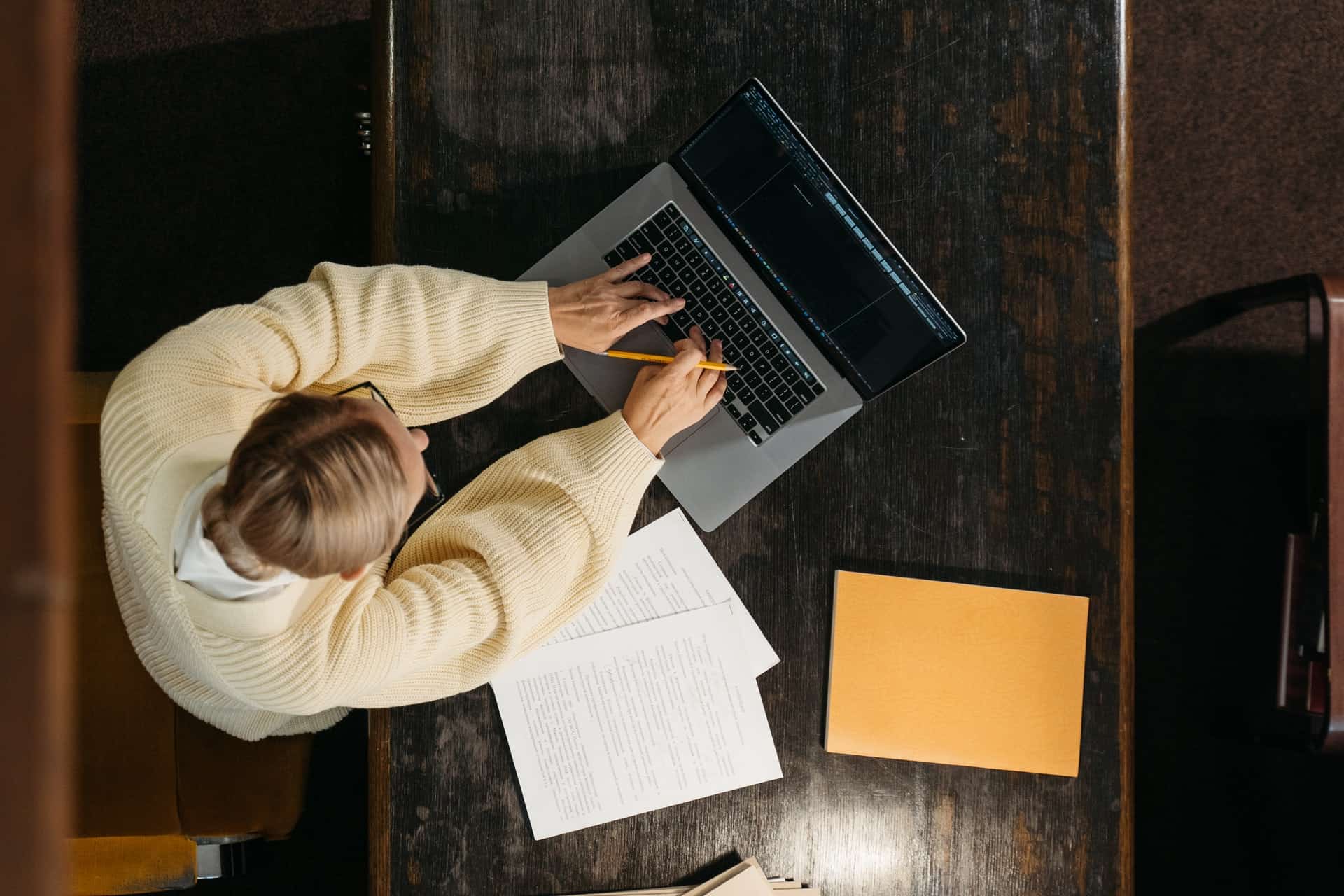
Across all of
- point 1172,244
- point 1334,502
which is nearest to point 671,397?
point 1334,502

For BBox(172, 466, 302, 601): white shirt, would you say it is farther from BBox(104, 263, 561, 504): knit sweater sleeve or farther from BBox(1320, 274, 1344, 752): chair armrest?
BBox(1320, 274, 1344, 752): chair armrest

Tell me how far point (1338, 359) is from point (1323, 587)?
296mm

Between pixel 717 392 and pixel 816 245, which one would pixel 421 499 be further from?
pixel 816 245

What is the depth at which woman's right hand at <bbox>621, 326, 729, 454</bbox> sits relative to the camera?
0.96 meters

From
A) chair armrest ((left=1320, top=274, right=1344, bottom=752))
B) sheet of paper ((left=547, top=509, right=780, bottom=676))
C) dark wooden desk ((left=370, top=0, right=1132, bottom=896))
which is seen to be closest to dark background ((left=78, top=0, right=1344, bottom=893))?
chair armrest ((left=1320, top=274, right=1344, bottom=752))

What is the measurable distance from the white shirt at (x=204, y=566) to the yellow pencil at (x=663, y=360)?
1.35 feet

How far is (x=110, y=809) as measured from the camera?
1.03 meters

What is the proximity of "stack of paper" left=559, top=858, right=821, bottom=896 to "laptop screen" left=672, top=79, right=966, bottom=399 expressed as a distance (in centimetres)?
53

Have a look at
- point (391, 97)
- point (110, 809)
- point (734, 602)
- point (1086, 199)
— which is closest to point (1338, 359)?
point (1086, 199)

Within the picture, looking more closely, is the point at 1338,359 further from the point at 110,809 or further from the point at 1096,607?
the point at 110,809

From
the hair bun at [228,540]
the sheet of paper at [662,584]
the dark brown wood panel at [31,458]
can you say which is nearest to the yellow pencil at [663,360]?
the sheet of paper at [662,584]

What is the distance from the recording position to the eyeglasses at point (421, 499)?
92 cm

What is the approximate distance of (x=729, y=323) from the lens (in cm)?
100

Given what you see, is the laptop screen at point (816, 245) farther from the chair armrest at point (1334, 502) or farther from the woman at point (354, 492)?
the chair armrest at point (1334, 502)
